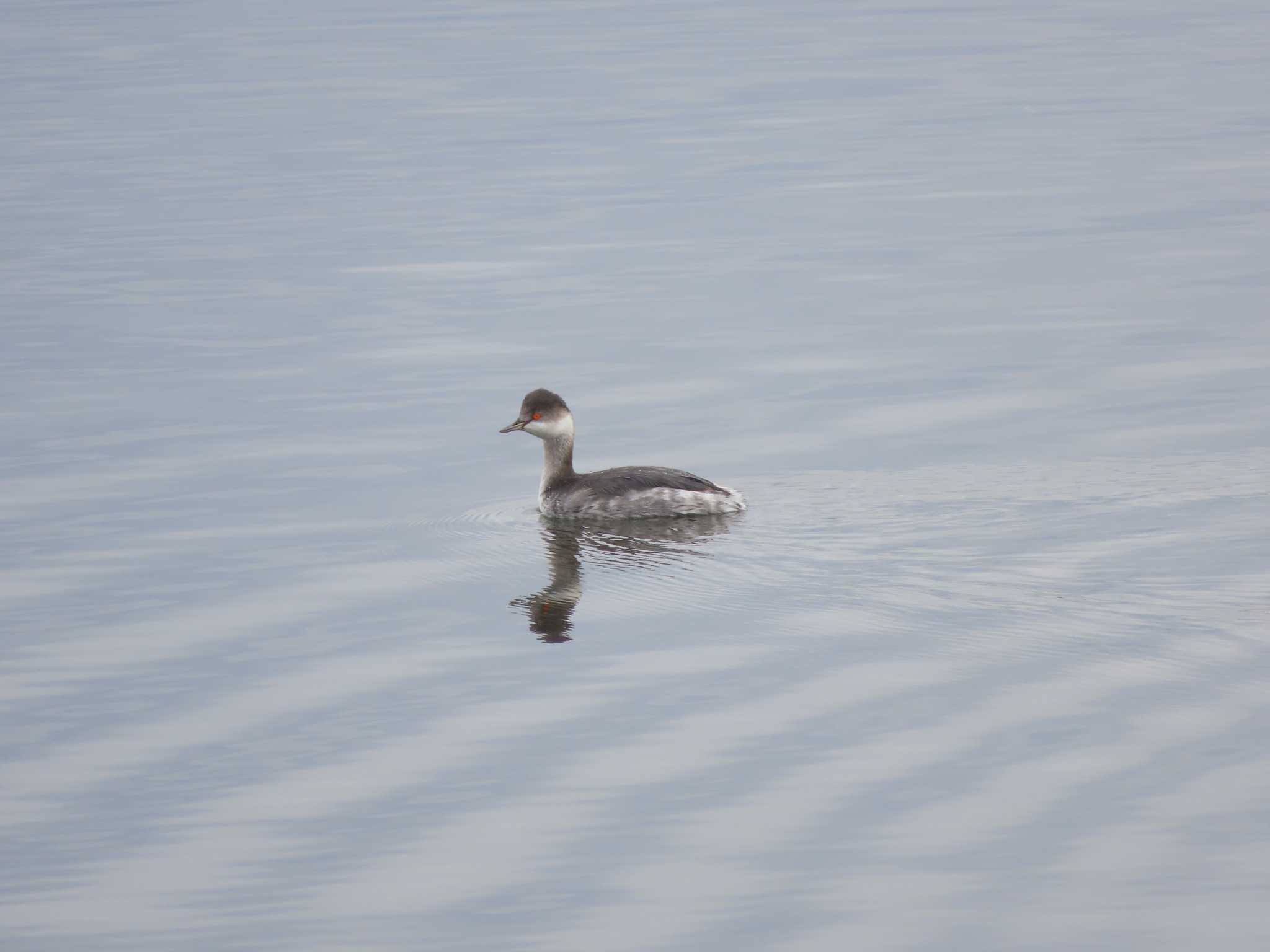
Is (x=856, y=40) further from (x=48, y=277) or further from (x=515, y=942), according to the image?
(x=515, y=942)

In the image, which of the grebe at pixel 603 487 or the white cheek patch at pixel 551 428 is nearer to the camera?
the grebe at pixel 603 487

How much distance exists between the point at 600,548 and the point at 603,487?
908 millimetres

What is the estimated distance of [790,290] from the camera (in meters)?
26.8

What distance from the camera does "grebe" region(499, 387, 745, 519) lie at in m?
15.1

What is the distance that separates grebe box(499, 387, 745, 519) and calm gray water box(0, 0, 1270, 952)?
0.88ft

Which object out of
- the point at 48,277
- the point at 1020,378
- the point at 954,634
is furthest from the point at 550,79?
the point at 954,634

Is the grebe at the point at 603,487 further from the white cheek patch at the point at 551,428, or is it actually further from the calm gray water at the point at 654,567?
the calm gray water at the point at 654,567

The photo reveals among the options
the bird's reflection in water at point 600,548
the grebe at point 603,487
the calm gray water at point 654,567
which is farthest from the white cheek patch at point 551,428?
the bird's reflection in water at point 600,548

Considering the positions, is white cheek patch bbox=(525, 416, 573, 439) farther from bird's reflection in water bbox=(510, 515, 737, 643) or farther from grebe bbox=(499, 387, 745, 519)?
bird's reflection in water bbox=(510, 515, 737, 643)

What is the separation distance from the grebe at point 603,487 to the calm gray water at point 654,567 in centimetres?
27

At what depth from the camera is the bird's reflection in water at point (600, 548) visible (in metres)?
13.2

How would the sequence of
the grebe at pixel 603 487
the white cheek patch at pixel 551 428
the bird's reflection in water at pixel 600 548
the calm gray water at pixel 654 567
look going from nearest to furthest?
the calm gray water at pixel 654 567
the bird's reflection in water at pixel 600 548
the grebe at pixel 603 487
the white cheek patch at pixel 551 428

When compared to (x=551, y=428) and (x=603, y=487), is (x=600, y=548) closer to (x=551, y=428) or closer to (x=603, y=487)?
(x=603, y=487)

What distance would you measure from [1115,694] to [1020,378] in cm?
1006
